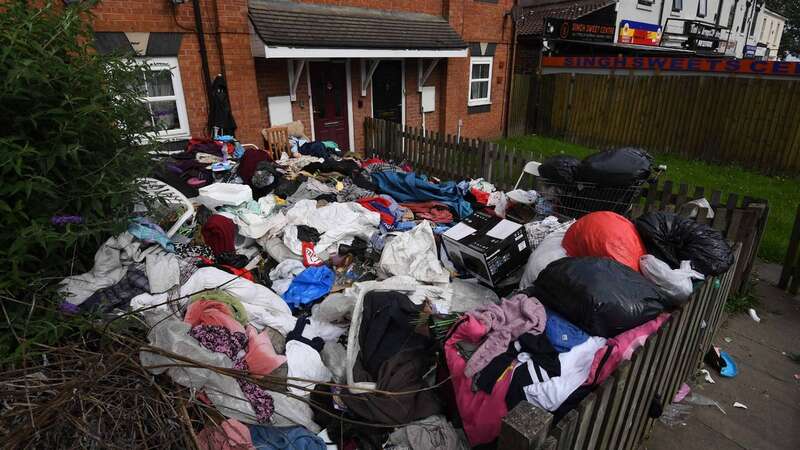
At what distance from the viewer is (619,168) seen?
13.8 feet

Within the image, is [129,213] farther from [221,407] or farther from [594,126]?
[594,126]

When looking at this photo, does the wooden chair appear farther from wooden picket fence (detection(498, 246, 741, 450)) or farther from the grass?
wooden picket fence (detection(498, 246, 741, 450))

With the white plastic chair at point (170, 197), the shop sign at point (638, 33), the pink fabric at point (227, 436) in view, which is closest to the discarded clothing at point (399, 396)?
the pink fabric at point (227, 436)

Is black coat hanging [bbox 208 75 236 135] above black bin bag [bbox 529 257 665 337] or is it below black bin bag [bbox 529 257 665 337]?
above

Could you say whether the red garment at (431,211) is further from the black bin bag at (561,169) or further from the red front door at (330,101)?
the red front door at (330,101)

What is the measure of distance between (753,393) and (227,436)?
3.69 metres

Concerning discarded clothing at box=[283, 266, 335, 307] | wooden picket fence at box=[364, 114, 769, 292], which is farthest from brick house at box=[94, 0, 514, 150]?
discarded clothing at box=[283, 266, 335, 307]

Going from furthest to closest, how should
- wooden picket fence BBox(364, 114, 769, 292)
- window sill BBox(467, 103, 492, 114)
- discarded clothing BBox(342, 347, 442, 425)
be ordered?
window sill BBox(467, 103, 492, 114)
wooden picket fence BBox(364, 114, 769, 292)
discarded clothing BBox(342, 347, 442, 425)

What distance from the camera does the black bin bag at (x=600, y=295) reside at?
7.46 ft

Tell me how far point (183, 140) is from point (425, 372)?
A: 21.0 ft

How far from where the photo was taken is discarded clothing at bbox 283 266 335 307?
3.78 metres

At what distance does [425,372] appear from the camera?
2604mm

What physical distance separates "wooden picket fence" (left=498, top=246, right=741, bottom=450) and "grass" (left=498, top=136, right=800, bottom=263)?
3.01 meters

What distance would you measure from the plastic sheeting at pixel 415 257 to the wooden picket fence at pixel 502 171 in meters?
2.26
